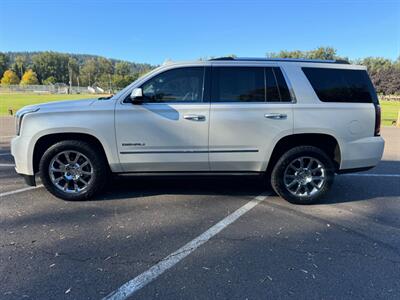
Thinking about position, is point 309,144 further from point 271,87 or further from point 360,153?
point 271,87

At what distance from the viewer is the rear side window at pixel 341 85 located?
4.68 meters

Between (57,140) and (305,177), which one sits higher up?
(57,140)

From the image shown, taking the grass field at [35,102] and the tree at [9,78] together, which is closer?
the grass field at [35,102]

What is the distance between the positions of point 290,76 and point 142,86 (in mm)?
2031

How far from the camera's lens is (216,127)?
4.54 metres

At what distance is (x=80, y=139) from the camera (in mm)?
4660

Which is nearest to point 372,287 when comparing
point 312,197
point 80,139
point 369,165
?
point 312,197

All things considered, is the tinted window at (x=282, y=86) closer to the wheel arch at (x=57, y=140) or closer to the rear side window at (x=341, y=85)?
the rear side window at (x=341, y=85)

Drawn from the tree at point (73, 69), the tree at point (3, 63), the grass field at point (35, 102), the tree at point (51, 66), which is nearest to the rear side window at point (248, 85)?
the grass field at point (35, 102)

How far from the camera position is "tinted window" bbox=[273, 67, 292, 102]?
15.2 feet

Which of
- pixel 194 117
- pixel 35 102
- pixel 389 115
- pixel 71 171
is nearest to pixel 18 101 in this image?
pixel 35 102

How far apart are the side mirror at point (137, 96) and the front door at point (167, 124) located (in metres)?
0.06

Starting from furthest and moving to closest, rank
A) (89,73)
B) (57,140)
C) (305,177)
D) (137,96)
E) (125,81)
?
1. (89,73)
2. (125,81)
3. (305,177)
4. (57,140)
5. (137,96)

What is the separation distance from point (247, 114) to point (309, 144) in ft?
3.51
